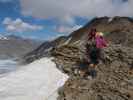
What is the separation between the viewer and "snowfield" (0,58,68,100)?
2450 centimetres

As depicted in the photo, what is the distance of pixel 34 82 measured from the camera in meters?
26.6

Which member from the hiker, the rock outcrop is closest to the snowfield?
the rock outcrop

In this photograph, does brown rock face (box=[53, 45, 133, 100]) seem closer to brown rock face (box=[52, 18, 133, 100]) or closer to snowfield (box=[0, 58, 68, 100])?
brown rock face (box=[52, 18, 133, 100])

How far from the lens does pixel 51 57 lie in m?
31.9

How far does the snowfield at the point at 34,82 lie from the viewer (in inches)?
965

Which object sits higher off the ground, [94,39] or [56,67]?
[94,39]

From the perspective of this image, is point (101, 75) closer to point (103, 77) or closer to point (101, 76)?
point (101, 76)

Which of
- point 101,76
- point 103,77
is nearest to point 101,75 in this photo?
point 101,76

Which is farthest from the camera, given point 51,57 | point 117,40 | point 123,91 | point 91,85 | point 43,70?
point 117,40

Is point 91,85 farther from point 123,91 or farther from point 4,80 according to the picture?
point 4,80

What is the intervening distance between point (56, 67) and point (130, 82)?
8.19m

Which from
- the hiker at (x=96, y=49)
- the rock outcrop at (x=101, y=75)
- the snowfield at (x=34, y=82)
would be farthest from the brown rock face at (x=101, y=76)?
the snowfield at (x=34, y=82)

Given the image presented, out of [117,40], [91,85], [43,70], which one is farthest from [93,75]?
[117,40]

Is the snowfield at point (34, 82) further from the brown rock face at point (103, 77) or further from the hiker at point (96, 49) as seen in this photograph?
the hiker at point (96, 49)
